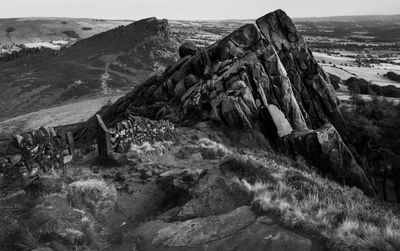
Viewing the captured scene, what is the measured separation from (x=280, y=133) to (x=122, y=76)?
3160 inches

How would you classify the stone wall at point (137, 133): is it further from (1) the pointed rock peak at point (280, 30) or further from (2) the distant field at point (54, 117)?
(2) the distant field at point (54, 117)

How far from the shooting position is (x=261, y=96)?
29750 millimetres

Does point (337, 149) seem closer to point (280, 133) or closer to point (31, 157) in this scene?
point (280, 133)

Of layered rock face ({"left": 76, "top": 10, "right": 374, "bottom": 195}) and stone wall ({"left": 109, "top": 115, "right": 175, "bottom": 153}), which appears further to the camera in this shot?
layered rock face ({"left": 76, "top": 10, "right": 374, "bottom": 195})

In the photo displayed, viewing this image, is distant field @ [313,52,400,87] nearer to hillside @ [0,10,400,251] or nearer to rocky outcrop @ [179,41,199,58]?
rocky outcrop @ [179,41,199,58]

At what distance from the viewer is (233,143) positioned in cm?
2622

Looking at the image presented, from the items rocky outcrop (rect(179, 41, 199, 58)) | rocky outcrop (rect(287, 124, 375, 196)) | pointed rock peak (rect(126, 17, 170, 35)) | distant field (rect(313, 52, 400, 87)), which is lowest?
distant field (rect(313, 52, 400, 87))

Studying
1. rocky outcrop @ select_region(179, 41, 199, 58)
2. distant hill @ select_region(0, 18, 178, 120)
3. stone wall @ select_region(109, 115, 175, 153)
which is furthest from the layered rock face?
distant hill @ select_region(0, 18, 178, 120)

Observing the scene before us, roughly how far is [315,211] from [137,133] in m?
13.4

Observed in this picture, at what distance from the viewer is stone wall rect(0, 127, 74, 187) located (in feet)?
53.0

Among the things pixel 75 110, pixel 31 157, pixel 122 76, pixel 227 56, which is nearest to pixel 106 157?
pixel 31 157

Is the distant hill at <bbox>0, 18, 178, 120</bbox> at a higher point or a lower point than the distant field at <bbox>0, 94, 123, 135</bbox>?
higher

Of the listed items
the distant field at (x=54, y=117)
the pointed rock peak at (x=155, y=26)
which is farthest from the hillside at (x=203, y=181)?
the pointed rock peak at (x=155, y=26)

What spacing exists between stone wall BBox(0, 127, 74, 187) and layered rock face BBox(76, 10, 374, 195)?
12.5 meters
